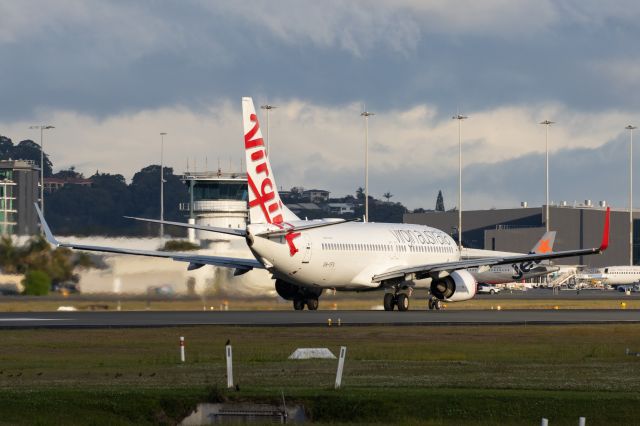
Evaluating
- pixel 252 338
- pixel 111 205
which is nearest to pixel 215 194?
pixel 252 338

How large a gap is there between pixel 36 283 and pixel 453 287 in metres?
23.5

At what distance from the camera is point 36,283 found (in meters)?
74.3

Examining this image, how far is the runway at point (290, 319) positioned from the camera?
54094 millimetres

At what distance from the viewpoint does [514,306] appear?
83.3 meters

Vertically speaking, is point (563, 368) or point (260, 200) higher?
point (260, 200)

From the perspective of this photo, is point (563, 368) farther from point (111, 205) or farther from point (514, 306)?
point (111, 205)

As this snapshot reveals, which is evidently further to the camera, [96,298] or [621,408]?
[96,298]

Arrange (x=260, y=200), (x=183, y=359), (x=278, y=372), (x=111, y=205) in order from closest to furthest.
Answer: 1. (x=278, y=372)
2. (x=183, y=359)
3. (x=260, y=200)
4. (x=111, y=205)

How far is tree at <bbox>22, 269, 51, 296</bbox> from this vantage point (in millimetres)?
74125

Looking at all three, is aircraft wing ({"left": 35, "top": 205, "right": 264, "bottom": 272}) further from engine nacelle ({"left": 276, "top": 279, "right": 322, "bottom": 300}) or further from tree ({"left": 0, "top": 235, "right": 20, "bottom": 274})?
tree ({"left": 0, "top": 235, "right": 20, "bottom": 274})

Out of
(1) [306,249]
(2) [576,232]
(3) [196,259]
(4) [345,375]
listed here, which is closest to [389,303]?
(1) [306,249]

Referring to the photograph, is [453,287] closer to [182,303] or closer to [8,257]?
[182,303]

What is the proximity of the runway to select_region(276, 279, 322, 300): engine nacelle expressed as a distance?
3.76 m

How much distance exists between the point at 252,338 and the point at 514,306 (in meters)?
40.1
